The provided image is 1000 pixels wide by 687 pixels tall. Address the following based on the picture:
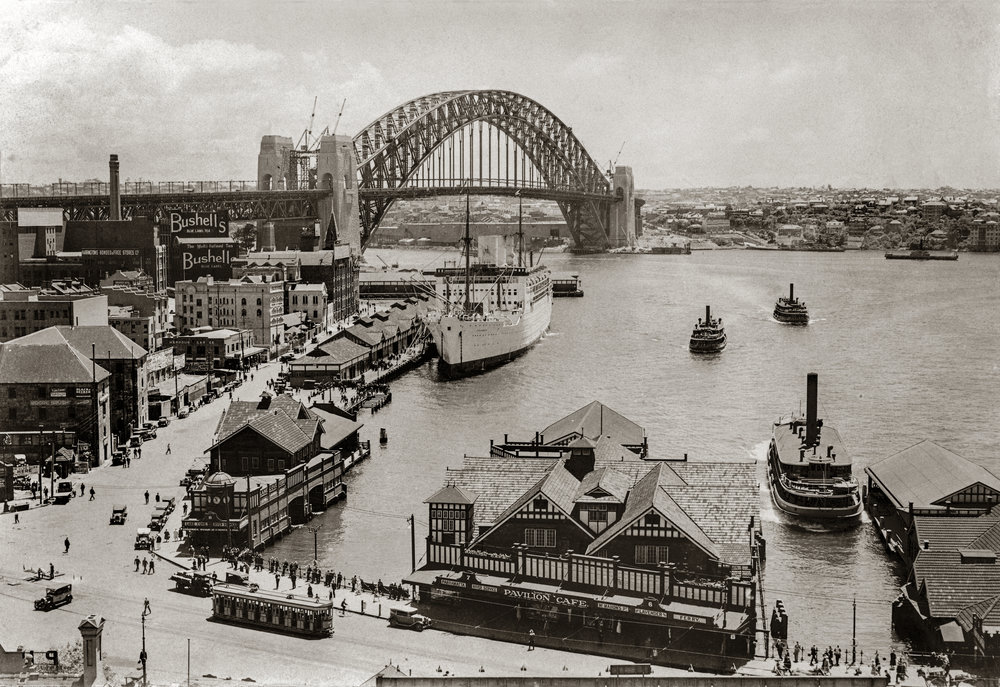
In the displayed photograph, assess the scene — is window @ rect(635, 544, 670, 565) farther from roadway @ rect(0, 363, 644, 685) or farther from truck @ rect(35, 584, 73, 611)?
truck @ rect(35, 584, 73, 611)

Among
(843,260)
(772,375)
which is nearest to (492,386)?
(772,375)

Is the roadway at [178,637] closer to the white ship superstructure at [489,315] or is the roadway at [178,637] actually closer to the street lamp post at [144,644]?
the street lamp post at [144,644]

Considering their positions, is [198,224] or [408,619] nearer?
[408,619]

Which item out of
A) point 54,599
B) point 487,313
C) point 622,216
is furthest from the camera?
point 622,216

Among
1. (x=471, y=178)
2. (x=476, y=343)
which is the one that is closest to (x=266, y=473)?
(x=476, y=343)

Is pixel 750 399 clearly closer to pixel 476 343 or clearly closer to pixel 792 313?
pixel 476 343

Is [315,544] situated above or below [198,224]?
below

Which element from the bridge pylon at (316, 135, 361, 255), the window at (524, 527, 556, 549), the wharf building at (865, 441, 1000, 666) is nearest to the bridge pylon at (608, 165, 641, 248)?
the bridge pylon at (316, 135, 361, 255)
